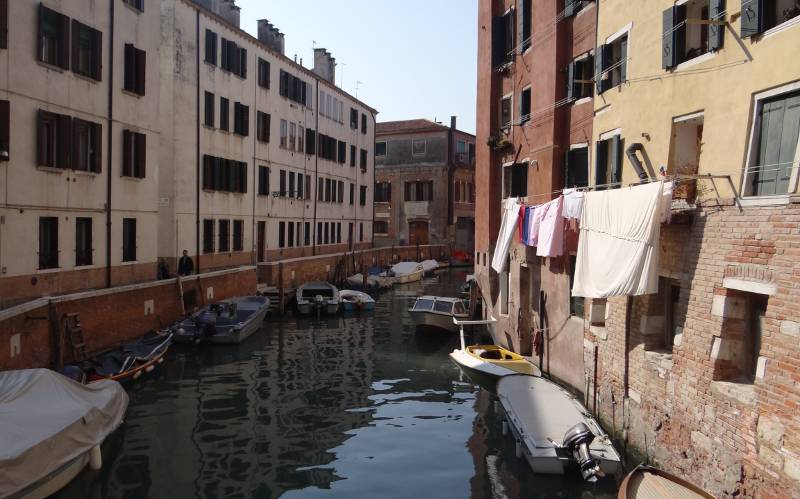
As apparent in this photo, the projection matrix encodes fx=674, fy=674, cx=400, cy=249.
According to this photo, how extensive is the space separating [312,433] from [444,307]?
462 inches

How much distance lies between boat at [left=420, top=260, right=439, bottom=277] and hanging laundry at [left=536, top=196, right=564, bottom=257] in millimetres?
29653

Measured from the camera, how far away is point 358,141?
45.1 meters

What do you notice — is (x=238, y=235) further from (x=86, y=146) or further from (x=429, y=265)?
(x=429, y=265)

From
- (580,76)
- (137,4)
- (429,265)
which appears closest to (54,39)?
(137,4)

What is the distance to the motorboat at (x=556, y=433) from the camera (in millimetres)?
10406

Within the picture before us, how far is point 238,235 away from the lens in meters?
30.2

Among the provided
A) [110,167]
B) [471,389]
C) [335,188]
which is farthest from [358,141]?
[471,389]

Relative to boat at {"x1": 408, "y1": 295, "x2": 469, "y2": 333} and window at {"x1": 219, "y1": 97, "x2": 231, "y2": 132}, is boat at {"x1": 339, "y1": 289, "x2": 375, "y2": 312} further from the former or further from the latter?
window at {"x1": 219, "y1": 97, "x2": 231, "y2": 132}

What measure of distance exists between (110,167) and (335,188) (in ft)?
72.5

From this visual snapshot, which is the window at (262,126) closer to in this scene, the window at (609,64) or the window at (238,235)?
the window at (238,235)

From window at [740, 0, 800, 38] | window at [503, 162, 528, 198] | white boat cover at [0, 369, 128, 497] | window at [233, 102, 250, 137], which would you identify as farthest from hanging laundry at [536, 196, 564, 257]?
window at [233, 102, 250, 137]

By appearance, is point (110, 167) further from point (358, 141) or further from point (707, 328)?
point (358, 141)

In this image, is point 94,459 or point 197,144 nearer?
point 94,459

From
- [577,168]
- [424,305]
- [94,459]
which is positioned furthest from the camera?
[424,305]
